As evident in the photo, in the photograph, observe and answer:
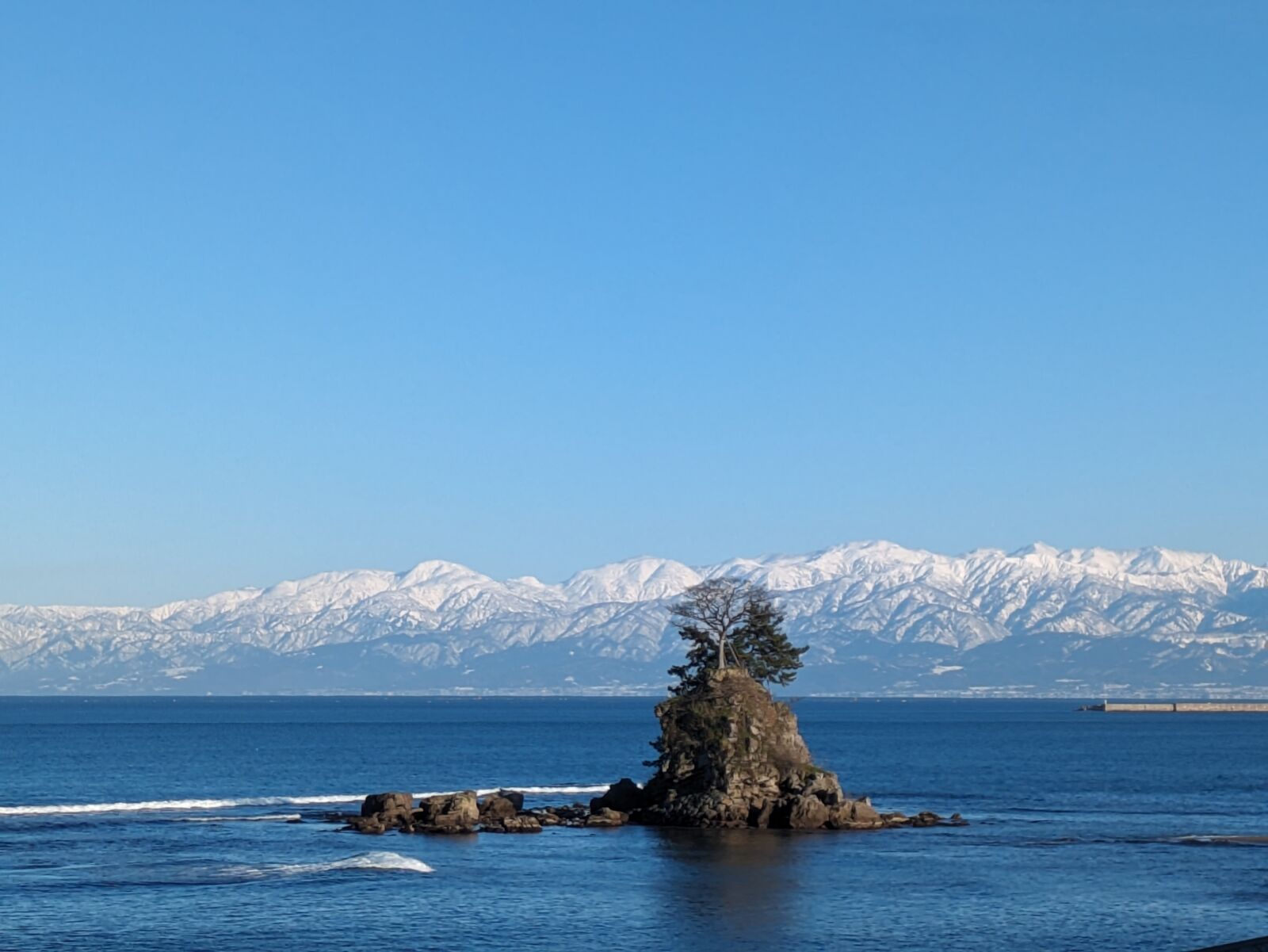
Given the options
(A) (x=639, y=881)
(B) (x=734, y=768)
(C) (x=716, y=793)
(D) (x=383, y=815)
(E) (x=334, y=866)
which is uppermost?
(B) (x=734, y=768)

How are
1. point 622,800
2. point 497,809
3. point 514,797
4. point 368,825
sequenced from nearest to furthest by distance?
point 368,825 < point 497,809 < point 622,800 < point 514,797

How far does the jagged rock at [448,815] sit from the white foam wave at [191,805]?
14560 mm

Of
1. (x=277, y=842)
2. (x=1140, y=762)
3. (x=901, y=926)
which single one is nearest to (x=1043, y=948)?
(x=901, y=926)

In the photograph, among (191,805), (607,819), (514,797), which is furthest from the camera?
(191,805)

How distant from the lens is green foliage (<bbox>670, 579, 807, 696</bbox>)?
120812 mm

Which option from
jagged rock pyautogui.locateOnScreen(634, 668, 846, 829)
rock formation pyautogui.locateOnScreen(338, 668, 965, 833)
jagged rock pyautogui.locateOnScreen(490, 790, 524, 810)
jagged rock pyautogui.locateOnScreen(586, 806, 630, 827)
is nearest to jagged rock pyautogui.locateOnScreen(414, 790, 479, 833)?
rock formation pyautogui.locateOnScreen(338, 668, 965, 833)

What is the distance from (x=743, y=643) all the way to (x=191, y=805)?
1772 inches

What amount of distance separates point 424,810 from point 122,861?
22421mm

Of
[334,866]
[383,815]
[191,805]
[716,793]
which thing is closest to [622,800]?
[716,793]

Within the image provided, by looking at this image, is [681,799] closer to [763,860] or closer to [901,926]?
[763,860]

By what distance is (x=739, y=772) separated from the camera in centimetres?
10956

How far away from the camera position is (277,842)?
10081 centimetres

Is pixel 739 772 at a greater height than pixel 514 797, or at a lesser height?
greater

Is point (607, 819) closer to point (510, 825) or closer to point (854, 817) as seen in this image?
point (510, 825)
